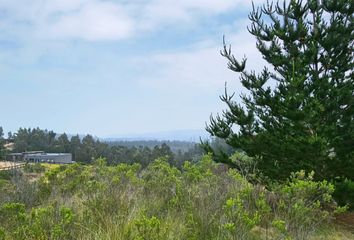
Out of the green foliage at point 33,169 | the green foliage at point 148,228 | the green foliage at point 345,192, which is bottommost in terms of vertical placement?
the green foliage at point 345,192

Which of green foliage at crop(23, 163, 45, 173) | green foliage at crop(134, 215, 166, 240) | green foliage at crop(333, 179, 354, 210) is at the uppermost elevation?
green foliage at crop(23, 163, 45, 173)

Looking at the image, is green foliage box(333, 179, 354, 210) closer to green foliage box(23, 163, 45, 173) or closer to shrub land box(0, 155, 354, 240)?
shrub land box(0, 155, 354, 240)

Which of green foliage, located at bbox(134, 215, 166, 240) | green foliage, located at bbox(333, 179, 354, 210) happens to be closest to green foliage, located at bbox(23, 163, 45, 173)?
green foliage, located at bbox(333, 179, 354, 210)

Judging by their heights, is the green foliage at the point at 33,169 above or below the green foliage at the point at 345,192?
above

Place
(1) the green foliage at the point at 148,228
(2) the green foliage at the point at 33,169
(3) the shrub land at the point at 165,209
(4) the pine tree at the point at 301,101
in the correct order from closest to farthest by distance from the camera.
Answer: (1) the green foliage at the point at 148,228 → (3) the shrub land at the point at 165,209 → (4) the pine tree at the point at 301,101 → (2) the green foliage at the point at 33,169

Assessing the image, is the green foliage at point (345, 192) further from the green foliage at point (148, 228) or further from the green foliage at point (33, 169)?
the green foliage at point (33, 169)

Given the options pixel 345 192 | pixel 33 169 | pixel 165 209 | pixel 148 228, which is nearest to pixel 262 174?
pixel 345 192

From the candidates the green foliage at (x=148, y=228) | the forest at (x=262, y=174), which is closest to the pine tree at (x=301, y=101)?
the forest at (x=262, y=174)

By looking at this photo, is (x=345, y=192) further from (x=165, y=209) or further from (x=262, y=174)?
(x=165, y=209)

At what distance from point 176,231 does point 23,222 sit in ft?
6.88

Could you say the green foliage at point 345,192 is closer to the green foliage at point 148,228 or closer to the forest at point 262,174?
the forest at point 262,174

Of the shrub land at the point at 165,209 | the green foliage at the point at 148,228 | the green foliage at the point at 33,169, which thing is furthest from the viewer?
the green foliage at the point at 33,169

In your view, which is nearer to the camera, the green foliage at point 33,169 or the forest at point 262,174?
the forest at point 262,174

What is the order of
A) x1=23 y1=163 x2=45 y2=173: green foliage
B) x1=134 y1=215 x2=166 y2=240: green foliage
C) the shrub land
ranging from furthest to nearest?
x1=23 y1=163 x2=45 y2=173: green foliage
the shrub land
x1=134 y1=215 x2=166 y2=240: green foliage
